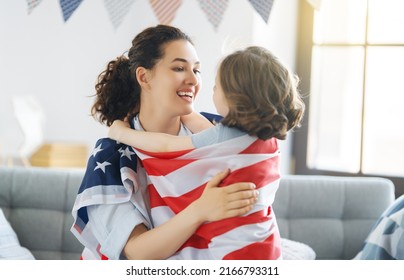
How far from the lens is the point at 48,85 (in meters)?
5.00

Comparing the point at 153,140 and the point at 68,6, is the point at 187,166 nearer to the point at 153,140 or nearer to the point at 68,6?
the point at 153,140

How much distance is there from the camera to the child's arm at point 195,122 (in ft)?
4.98

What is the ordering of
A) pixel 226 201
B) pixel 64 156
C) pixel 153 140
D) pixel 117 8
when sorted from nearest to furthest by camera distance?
pixel 226 201, pixel 153 140, pixel 117 8, pixel 64 156

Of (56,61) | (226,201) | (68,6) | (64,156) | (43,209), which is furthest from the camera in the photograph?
(56,61)

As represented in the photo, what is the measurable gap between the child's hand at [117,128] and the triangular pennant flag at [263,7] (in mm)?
661

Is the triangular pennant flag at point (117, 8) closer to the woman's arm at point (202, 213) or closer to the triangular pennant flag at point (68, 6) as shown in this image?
the triangular pennant flag at point (68, 6)

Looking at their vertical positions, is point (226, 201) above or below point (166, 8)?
below

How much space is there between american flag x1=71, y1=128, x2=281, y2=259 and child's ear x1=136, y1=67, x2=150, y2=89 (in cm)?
16

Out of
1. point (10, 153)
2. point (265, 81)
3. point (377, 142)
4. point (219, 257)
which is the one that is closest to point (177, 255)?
point (219, 257)

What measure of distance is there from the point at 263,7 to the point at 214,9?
0.66 ft

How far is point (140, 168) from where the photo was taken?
4.68 ft

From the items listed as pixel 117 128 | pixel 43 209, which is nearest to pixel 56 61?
pixel 43 209

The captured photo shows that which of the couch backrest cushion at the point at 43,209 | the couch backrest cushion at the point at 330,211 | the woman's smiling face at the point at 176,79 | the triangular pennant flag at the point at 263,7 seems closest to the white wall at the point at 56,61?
the couch backrest cushion at the point at 43,209

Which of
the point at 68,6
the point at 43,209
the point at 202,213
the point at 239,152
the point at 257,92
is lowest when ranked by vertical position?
the point at 43,209
